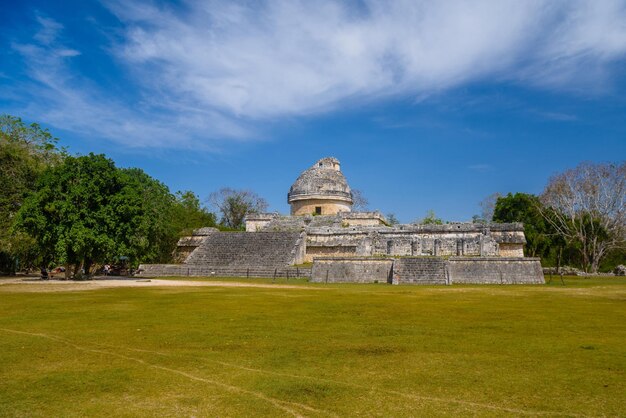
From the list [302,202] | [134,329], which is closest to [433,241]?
[302,202]

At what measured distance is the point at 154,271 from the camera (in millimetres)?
34438

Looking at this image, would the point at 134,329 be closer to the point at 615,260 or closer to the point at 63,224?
the point at 63,224

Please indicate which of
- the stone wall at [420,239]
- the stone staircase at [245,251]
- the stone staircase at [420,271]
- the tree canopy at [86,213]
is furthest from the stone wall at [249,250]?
the stone staircase at [420,271]

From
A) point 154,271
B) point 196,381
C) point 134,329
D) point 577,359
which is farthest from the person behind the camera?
point 154,271

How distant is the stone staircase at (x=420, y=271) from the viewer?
26.7m

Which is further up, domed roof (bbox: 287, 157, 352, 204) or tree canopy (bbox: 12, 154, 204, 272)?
domed roof (bbox: 287, 157, 352, 204)

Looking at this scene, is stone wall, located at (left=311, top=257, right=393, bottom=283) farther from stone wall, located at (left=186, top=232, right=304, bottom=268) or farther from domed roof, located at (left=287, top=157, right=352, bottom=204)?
domed roof, located at (left=287, top=157, right=352, bottom=204)

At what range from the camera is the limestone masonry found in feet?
90.2

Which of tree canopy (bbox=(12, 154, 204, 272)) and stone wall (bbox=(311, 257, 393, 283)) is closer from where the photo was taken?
tree canopy (bbox=(12, 154, 204, 272))

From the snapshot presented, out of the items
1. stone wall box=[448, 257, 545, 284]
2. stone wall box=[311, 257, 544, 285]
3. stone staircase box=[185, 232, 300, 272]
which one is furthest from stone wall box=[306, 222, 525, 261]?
stone wall box=[311, 257, 544, 285]

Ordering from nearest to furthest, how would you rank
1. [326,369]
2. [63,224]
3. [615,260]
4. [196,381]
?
[196,381]
[326,369]
[63,224]
[615,260]

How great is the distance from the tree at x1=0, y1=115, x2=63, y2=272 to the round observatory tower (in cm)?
1949

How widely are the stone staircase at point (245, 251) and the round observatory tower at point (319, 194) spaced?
23.7 feet

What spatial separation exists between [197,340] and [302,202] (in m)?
35.6
